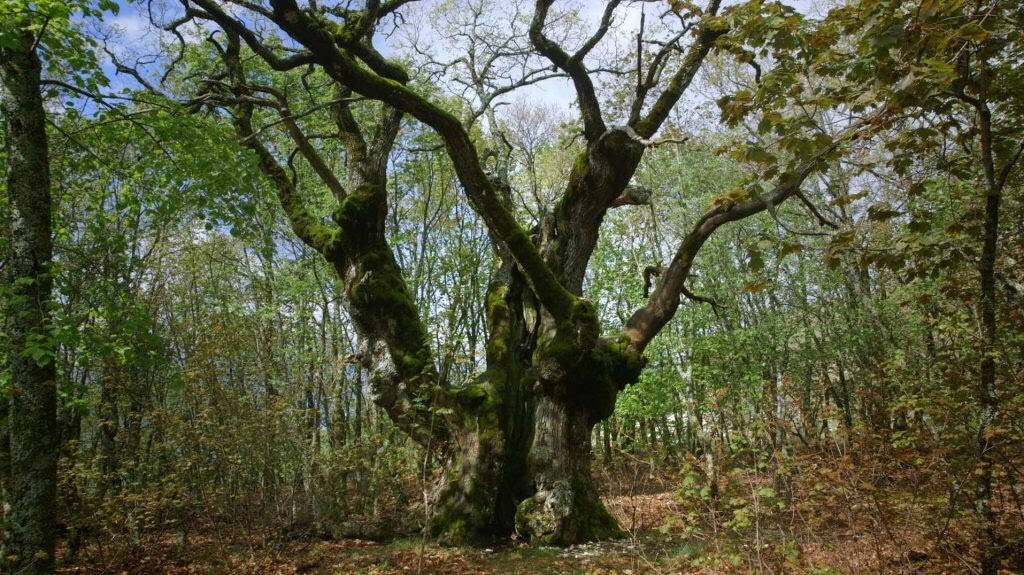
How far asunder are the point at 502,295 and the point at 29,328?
561 cm

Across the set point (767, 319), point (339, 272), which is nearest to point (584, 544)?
point (339, 272)

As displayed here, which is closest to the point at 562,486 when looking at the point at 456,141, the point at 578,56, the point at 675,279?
the point at 675,279

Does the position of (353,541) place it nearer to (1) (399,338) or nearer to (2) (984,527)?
(1) (399,338)

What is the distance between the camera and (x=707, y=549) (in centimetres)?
559

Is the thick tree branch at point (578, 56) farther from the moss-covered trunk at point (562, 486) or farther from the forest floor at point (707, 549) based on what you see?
the forest floor at point (707, 549)

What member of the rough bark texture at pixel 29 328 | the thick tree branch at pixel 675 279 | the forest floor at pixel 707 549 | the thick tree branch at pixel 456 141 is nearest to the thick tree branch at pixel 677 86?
the thick tree branch at pixel 675 279

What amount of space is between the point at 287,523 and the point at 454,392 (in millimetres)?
3167

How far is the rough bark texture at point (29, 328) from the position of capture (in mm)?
4480

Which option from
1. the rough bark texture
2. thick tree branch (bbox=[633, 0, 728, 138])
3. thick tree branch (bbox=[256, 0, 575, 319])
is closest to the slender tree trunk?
thick tree branch (bbox=[256, 0, 575, 319])

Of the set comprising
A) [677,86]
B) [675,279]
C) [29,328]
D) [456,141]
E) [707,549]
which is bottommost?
[707,549]

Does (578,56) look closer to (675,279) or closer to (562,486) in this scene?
(675,279)

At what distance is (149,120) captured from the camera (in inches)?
249

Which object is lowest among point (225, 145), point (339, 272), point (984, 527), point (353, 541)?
point (353, 541)

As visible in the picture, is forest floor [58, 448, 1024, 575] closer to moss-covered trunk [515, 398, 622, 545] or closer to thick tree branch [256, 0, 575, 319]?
moss-covered trunk [515, 398, 622, 545]
